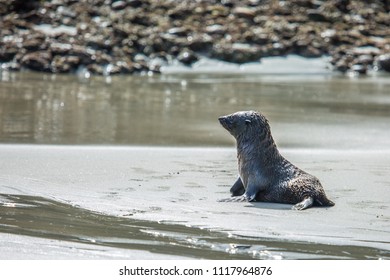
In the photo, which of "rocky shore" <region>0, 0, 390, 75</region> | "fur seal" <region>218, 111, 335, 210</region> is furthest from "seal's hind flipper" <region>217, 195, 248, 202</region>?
"rocky shore" <region>0, 0, 390, 75</region>

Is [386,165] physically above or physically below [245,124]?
below

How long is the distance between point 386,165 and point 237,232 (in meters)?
3.88

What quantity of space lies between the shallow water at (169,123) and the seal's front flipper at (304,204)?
118 cm

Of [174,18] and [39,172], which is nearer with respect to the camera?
[39,172]

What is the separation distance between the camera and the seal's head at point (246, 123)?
8.89 metres

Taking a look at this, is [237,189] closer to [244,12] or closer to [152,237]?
[152,237]

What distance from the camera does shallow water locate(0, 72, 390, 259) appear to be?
6.86 m

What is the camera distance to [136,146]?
473 inches

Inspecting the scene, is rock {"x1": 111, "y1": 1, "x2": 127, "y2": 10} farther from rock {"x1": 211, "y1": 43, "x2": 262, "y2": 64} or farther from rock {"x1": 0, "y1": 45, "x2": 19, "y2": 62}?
rock {"x1": 0, "y1": 45, "x2": 19, "y2": 62}

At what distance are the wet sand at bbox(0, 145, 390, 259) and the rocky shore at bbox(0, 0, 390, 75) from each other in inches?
509

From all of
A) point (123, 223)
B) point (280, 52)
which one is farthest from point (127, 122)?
point (280, 52)

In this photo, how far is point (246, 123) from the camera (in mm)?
8906

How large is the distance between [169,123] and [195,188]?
5519 mm
